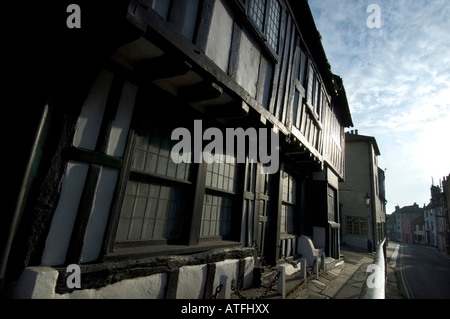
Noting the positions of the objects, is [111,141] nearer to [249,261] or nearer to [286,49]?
[249,261]

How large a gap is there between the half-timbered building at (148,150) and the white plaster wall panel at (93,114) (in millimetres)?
13

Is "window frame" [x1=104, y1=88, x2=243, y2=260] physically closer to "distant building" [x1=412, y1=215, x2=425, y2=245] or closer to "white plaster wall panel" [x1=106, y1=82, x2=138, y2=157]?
"white plaster wall panel" [x1=106, y1=82, x2=138, y2=157]

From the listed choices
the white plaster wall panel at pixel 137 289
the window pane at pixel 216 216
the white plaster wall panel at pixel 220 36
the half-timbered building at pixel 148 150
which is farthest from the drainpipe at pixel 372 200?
the white plaster wall panel at pixel 220 36

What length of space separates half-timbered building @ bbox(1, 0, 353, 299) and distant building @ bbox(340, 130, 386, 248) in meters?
18.0

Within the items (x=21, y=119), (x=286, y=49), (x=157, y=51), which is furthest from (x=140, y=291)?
(x=286, y=49)

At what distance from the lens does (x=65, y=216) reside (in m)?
2.53

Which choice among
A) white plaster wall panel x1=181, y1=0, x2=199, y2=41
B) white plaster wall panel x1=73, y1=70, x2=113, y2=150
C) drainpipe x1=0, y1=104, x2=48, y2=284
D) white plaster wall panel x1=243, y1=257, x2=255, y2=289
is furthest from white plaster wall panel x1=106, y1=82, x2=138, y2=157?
white plaster wall panel x1=243, y1=257, x2=255, y2=289

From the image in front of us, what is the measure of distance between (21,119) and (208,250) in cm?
340

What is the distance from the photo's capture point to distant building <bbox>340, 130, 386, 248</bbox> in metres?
20.0

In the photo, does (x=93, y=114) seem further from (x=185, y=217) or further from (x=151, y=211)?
(x=185, y=217)

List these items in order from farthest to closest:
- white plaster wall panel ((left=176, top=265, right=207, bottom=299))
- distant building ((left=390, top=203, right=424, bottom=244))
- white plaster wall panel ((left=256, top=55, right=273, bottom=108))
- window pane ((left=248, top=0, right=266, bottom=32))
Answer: distant building ((left=390, top=203, right=424, bottom=244)) → white plaster wall panel ((left=256, top=55, right=273, bottom=108)) → window pane ((left=248, top=0, right=266, bottom=32)) → white plaster wall panel ((left=176, top=265, right=207, bottom=299))

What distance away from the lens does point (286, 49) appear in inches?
243

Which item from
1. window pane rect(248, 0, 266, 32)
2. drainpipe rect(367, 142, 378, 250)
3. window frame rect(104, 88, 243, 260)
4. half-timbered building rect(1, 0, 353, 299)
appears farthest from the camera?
drainpipe rect(367, 142, 378, 250)

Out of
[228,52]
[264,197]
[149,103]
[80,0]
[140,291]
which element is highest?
[228,52]
